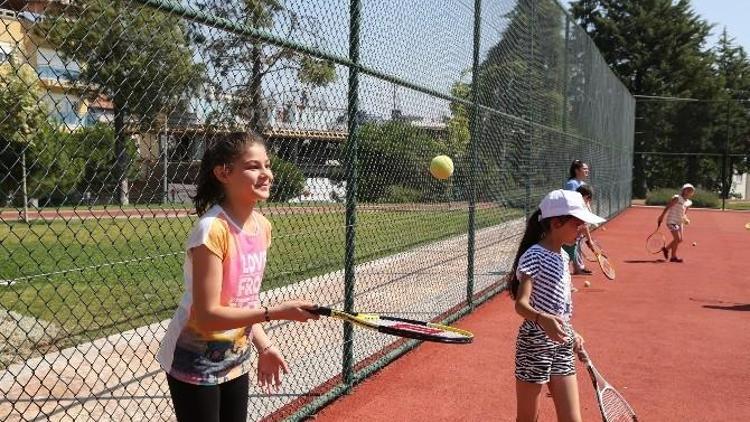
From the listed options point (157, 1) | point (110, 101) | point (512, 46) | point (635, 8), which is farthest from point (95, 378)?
point (635, 8)

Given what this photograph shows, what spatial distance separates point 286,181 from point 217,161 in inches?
81.8

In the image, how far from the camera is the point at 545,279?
11.7 ft

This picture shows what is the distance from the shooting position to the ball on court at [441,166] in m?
6.93

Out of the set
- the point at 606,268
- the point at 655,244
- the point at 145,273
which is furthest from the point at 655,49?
the point at 145,273

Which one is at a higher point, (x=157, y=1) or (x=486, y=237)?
(x=157, y=1)

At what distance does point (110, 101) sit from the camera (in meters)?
2.96

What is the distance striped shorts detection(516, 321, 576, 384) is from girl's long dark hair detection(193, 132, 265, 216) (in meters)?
1.80

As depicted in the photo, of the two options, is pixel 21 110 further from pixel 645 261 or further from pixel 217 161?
pixel 645 261

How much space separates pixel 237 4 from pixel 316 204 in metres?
1.75

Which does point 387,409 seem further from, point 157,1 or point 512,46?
point 512,46

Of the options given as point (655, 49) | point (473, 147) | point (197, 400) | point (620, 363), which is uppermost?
point (655, 49)

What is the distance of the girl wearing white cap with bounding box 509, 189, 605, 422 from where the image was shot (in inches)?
138

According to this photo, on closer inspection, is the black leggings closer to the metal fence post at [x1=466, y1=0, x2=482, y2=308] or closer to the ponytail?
the ponytail

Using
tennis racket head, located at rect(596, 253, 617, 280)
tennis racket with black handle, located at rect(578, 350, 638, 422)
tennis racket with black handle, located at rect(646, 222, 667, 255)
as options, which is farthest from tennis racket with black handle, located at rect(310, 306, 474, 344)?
tennis racket with black handle, located at rect(646, 222, 667, 255)
